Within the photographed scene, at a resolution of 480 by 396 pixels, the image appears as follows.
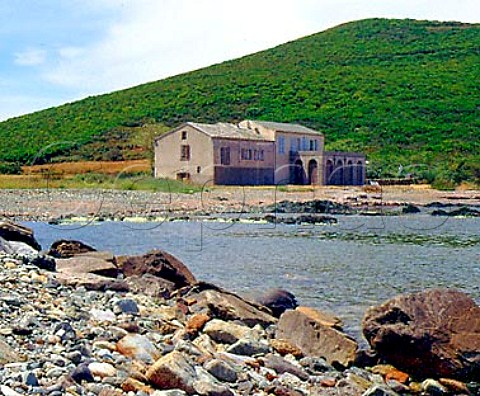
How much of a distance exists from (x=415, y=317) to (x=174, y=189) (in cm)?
3706

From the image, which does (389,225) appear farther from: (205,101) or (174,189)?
(205,101)

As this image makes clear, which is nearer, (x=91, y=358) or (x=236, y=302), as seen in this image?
(x=91, y=358)

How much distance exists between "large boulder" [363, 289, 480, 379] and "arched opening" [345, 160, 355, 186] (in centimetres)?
4662

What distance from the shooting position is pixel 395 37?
117 metres

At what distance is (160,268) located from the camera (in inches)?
530

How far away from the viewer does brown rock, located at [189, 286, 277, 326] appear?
10.3 metres

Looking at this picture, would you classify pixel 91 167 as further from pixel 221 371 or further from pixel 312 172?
pixel 221 371

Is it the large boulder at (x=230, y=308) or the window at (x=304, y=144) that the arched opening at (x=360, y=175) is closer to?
the window at (x=304, y=144)

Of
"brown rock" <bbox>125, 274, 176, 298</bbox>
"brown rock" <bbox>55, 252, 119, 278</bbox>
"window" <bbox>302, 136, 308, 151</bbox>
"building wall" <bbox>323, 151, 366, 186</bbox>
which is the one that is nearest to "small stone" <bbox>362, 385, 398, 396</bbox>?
"brown rock" <bbox>125, 274, 176, 298</bbox>

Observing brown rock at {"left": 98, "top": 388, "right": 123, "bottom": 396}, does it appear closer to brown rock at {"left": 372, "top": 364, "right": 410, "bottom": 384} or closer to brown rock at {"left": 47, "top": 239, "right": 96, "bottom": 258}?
brown rock at {"left": 372, "top": 364, "right": 410, "bottom": 384}

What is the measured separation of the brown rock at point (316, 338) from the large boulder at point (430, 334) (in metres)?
0.35

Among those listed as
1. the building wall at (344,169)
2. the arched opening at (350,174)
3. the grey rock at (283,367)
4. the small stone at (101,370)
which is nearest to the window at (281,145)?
the building wall at (344,169)

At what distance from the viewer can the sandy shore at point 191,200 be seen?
33.5 meters

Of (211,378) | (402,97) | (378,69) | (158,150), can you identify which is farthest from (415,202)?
(378,69)
